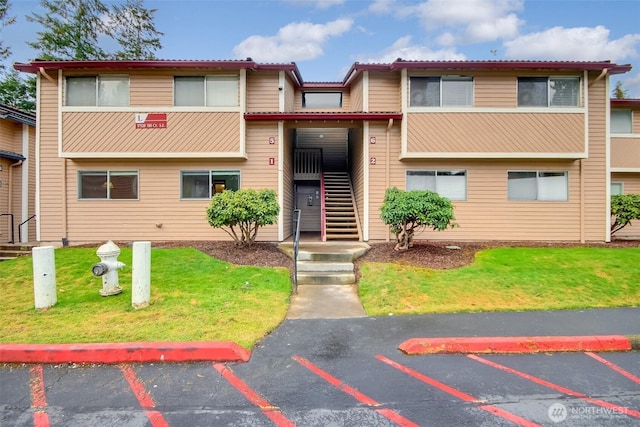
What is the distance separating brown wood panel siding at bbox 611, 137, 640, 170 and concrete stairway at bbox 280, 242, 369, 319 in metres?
Result: 10.9

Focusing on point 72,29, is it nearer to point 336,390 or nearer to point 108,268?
point 108,268

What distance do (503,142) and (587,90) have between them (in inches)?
120

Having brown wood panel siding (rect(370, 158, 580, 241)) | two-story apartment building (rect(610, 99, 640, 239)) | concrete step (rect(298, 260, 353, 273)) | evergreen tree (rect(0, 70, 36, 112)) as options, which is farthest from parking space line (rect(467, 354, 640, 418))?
evergreen tree (rect(0, 70, 36, 112))

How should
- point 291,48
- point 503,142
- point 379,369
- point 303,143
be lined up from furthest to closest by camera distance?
1. point 291,48
2. point 303,143
3. point 503,142
4. point 379,369

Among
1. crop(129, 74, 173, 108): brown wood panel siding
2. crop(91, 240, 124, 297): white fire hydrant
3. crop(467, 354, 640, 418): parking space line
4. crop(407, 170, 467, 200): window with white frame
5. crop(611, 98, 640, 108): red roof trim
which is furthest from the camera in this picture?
crop(611, 98, 640, 108): red roof trim

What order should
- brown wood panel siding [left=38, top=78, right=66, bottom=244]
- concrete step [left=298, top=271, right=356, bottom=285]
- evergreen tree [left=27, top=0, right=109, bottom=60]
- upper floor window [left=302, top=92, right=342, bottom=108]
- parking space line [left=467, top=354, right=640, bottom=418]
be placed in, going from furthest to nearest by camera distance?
evergreen tree [left=27, top=0, right=109, bottom=60] → upper floor window [left=302, top=92, right=342, bottom=108] → brown wood panel siding [left=38, top=78, right=66, bottom=244] → concrete step [left=298, top=271, right=356, bottom=285] → parking space line [left=467, top=354, right=640, bottom=418]

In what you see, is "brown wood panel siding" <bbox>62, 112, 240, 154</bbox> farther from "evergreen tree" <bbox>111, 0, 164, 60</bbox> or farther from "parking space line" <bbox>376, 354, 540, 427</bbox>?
"evergreen tree" <bbox>111, 0, 164, 60</bbox>

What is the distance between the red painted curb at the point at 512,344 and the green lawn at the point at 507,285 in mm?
1276

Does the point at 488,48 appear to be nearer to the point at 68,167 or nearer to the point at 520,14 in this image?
the point at 520,14

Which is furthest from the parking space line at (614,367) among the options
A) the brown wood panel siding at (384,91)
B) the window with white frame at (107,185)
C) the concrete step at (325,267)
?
the window with white frame at (107,185)

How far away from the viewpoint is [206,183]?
34.2ft

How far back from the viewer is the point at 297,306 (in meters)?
5.71

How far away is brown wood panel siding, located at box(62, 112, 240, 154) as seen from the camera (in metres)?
9.97

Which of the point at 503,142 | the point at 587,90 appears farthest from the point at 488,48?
the point at 503,142
